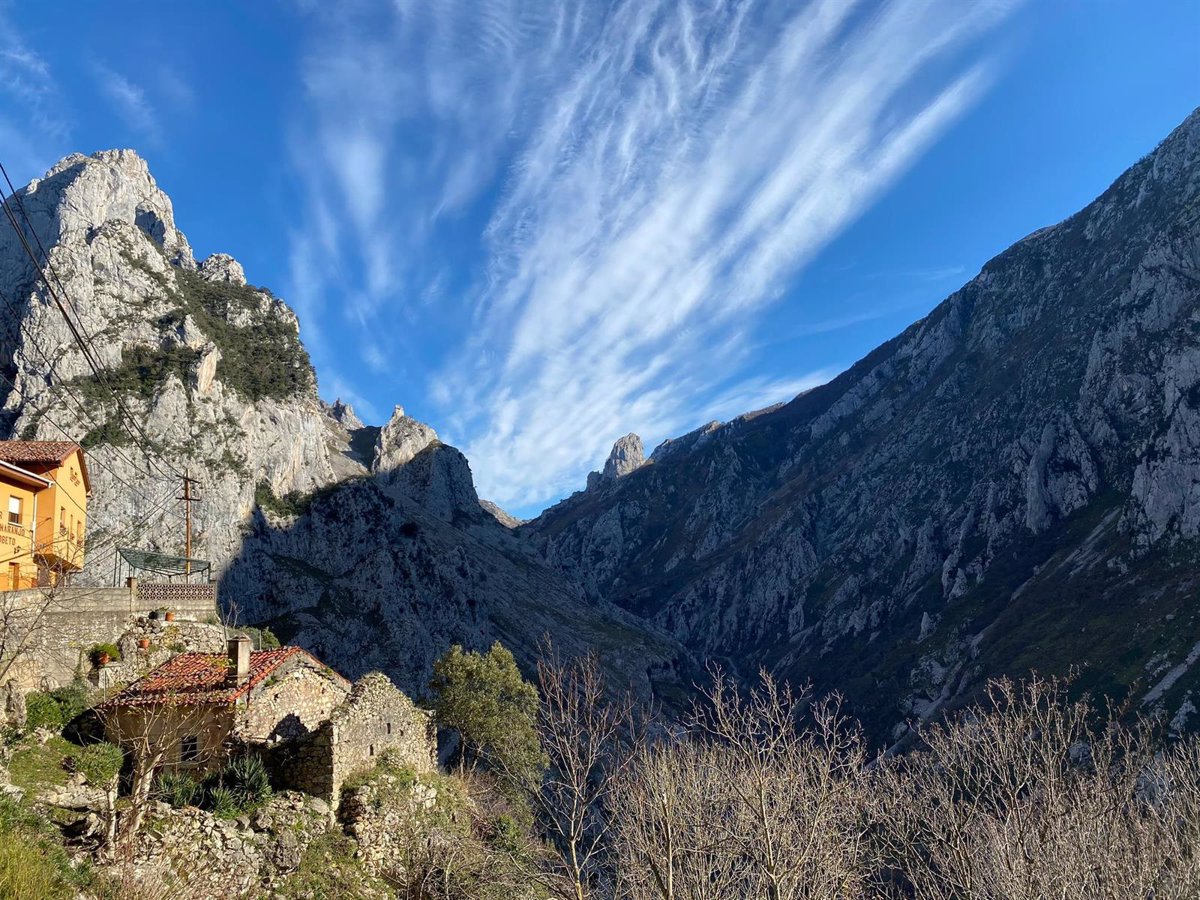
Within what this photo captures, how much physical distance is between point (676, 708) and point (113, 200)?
427 ft

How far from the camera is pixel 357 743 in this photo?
21.0 metres

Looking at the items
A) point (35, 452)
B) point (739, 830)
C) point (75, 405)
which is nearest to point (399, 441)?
point (75, 405)

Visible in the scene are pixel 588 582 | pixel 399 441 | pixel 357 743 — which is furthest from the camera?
pixel 588 582

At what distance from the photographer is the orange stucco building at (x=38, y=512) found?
2772 cm

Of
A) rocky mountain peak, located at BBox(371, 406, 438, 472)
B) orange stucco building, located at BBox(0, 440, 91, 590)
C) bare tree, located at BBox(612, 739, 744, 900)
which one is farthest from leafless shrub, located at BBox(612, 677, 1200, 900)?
rocky mountain peak, located at BBox(371, 406, 438, 472)

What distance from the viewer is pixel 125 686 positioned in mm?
21969

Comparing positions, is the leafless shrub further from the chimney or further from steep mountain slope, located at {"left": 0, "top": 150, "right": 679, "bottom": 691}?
steep mountain slope, located at {"left": 0, "top": 150, "right": 679, "bottom": 691}

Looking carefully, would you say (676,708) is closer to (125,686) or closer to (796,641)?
(796,641)

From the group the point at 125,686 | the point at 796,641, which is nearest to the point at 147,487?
the point at 125,686

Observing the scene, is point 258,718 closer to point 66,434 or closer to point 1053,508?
point 66,434

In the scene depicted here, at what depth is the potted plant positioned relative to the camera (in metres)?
22.5

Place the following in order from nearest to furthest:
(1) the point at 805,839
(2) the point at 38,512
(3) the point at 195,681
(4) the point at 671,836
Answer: (4) the point at 671,836 → (1) the point at 805,839 → (3) the point at 195,681 → (2) the point at 38,512

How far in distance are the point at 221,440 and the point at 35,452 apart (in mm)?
59988

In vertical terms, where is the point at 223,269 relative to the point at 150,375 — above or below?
above
